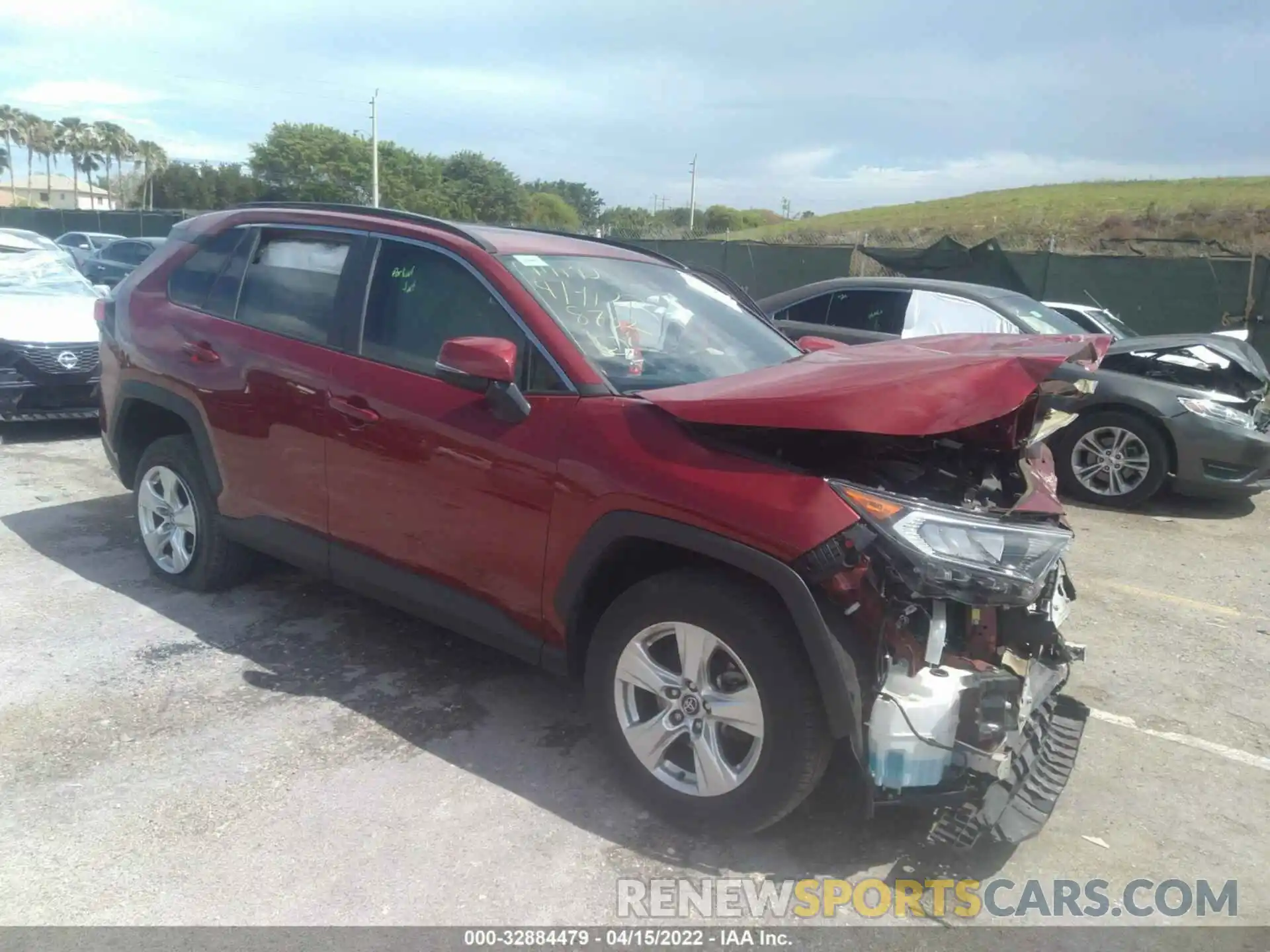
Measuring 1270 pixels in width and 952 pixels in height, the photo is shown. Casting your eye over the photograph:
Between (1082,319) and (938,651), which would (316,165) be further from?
(938,651)

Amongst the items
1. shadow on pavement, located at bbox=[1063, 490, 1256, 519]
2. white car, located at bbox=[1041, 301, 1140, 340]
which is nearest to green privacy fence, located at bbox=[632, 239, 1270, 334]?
white car, located at bbox=[1041, 301, 1140, 340]

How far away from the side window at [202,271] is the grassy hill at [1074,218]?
101ft

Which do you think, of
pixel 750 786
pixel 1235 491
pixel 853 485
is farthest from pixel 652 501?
pixel 1235 491

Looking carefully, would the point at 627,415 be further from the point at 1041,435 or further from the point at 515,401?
the point at 1041,435

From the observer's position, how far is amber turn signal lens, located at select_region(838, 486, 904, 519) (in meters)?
2.68

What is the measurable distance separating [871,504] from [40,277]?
9182 mm

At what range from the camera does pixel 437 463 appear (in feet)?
11.6

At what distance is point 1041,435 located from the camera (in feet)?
11.3

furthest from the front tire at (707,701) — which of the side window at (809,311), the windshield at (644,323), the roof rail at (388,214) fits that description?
the side window at (809,311)

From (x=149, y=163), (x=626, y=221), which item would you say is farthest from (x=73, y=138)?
(x=626, y=221)

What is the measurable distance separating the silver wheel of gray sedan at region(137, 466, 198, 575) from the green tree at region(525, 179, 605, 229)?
62.4m

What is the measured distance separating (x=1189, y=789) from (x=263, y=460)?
12.5 ft

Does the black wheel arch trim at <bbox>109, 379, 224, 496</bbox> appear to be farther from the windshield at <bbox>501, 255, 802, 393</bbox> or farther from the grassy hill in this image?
the grassy hill

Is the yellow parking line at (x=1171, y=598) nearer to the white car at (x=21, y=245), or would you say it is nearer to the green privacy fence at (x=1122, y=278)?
the white car at (x=21, y=245)
